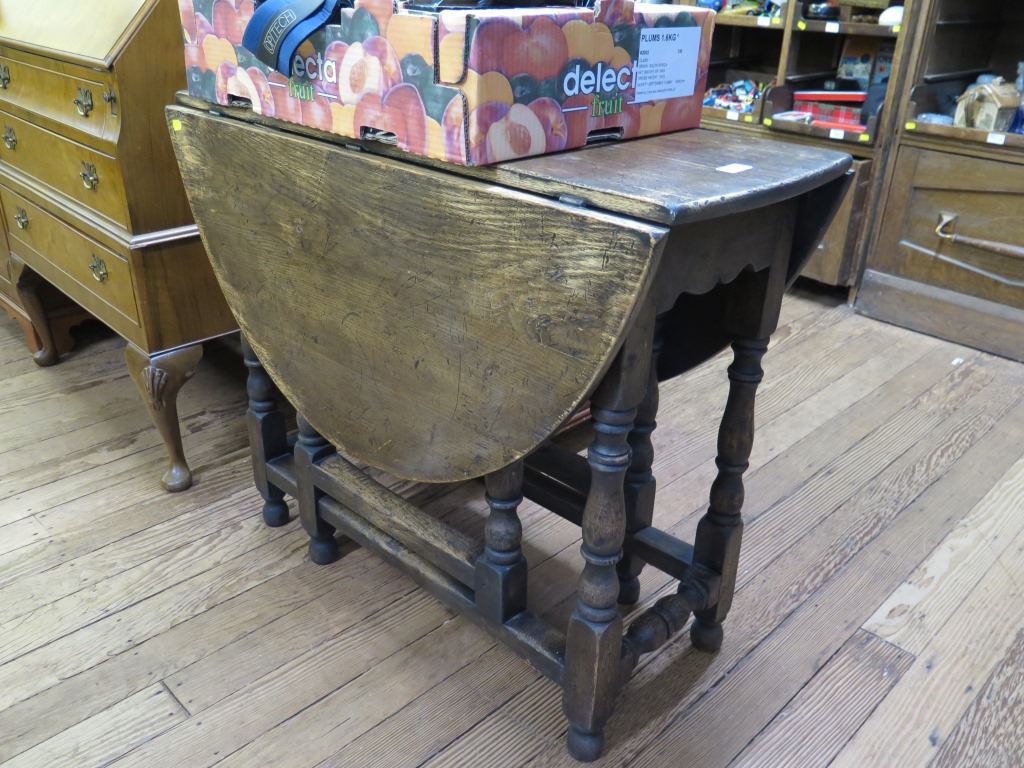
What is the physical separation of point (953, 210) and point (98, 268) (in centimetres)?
243

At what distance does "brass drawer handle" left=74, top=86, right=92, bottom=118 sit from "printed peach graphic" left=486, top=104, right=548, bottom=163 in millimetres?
1027

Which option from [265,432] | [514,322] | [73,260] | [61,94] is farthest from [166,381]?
[514,322]

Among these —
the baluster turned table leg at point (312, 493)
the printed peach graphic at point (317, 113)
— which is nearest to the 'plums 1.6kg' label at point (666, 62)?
the printed peach graphic at point (317, 113)

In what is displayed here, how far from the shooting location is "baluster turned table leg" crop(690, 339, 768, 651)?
1.30 metres

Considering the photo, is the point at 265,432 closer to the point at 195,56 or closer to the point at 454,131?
the point at 195,56

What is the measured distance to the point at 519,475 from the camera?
128 centimetres

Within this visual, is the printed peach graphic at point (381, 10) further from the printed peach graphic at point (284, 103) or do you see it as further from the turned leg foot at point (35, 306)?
the turned leg foot at point (35, 306)

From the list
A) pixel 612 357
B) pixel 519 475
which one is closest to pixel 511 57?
pixel 612 357

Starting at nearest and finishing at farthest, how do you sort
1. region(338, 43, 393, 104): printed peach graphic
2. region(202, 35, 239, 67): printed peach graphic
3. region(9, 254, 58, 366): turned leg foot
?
region(338, 43, 393, 104): printed peach graphic < region(202, 35, 239, 67): printed peach graphic < region(9, 254, 58, 366): turned leg foot

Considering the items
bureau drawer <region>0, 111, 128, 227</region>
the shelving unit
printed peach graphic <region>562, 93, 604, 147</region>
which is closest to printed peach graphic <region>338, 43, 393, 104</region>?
printed peach graphic <region>562, 93, 604, 147</region>

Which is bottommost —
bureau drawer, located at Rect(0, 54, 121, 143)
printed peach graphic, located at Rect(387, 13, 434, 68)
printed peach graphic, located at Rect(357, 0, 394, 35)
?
bureau drawer, located at Rect(0, 54, 121, 143)

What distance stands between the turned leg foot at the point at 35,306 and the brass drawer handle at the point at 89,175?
2.13 ft

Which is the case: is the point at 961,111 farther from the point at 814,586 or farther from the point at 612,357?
the point at 612,357

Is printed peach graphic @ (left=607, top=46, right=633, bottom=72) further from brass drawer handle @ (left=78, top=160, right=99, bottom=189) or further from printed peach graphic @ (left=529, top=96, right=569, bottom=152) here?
brass drawer handle @ (left=78, top=160, right=99, bottom=189)
